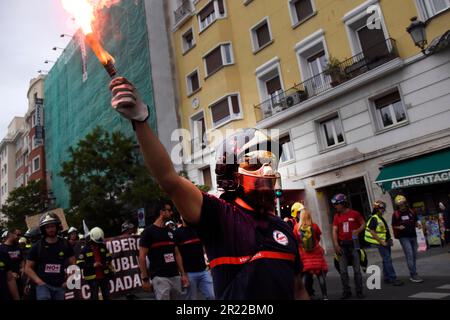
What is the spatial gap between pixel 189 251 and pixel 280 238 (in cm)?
462

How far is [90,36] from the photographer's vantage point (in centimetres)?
211

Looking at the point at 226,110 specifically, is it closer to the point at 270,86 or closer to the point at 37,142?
the point at 270,86

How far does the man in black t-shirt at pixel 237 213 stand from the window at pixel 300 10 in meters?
16.4

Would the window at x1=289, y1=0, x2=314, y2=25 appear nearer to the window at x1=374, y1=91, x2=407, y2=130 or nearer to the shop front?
the window at x1=374, y1=91, x2=407, y2=130

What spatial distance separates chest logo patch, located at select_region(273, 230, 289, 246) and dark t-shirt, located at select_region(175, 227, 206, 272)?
180 inches

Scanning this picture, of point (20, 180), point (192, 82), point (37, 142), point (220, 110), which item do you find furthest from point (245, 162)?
point (20, 180)

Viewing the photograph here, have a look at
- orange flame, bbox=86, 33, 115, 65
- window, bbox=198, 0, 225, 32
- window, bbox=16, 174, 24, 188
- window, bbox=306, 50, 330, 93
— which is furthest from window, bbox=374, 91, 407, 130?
window, bbox=16, 174, 24, 188

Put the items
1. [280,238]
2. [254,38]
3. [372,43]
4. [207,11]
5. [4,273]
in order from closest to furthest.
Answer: [280,238] → [4,273] → [372,43] → [254,38] → [207,11]

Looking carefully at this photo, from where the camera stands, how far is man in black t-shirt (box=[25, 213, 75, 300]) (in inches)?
236

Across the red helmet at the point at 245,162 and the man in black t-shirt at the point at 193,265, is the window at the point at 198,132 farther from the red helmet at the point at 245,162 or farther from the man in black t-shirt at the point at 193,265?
the red helmet at the point at 245,162

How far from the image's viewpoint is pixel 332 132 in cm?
1609
